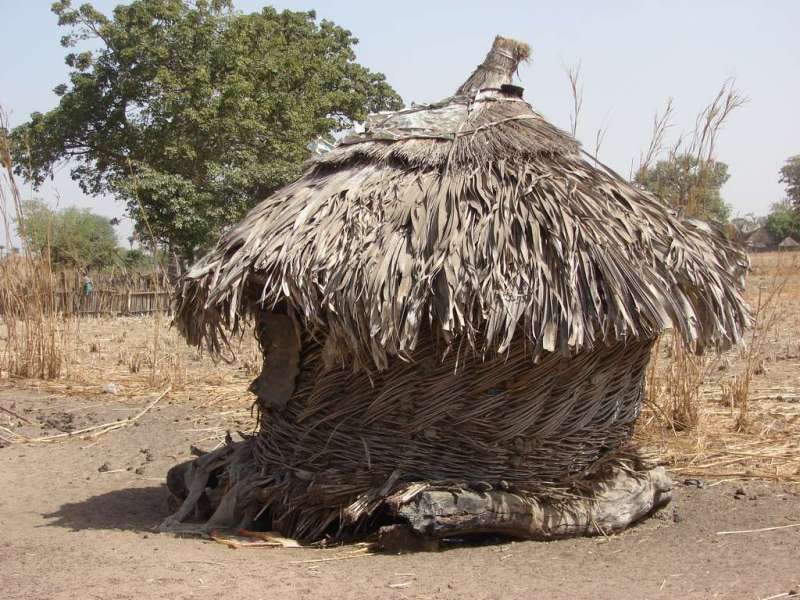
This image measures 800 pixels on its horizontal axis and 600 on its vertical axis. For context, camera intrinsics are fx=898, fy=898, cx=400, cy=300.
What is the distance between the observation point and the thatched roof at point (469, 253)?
3.98 metres

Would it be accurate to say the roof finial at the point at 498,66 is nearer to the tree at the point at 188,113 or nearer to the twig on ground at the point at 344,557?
the twig on ground at the point at 344,557

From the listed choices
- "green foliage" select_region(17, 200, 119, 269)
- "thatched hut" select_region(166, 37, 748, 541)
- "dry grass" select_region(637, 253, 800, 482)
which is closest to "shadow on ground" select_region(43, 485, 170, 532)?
"thatched hut" select_region(166, 37, 748, 541)

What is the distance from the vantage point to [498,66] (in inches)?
203

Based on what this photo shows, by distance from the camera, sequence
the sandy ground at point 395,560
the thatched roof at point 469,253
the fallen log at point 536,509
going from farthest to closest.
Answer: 1. the fallen log at point 536,509
2. the thatched roof at point 469,253
3. the sandy ground at point 395,560

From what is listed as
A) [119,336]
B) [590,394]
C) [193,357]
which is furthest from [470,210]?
[119,336]

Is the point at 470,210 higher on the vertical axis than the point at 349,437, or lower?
higher

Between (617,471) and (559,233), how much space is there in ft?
4.52

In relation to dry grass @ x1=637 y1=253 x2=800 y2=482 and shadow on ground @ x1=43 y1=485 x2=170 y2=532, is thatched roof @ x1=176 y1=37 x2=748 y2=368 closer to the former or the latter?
shadow on ground @ x1=43 y1=485 x2=170 y2=532

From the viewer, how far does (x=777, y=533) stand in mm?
4480

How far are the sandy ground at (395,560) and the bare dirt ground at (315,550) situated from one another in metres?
0.01

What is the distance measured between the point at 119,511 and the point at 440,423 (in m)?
2.12

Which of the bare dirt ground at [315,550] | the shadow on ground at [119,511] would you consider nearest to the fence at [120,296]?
the bare dirt ground at [315,550]

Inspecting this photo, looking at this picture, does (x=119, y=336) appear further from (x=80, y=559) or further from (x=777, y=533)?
(x=777, y=533)

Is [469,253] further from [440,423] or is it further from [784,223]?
[784,223]
